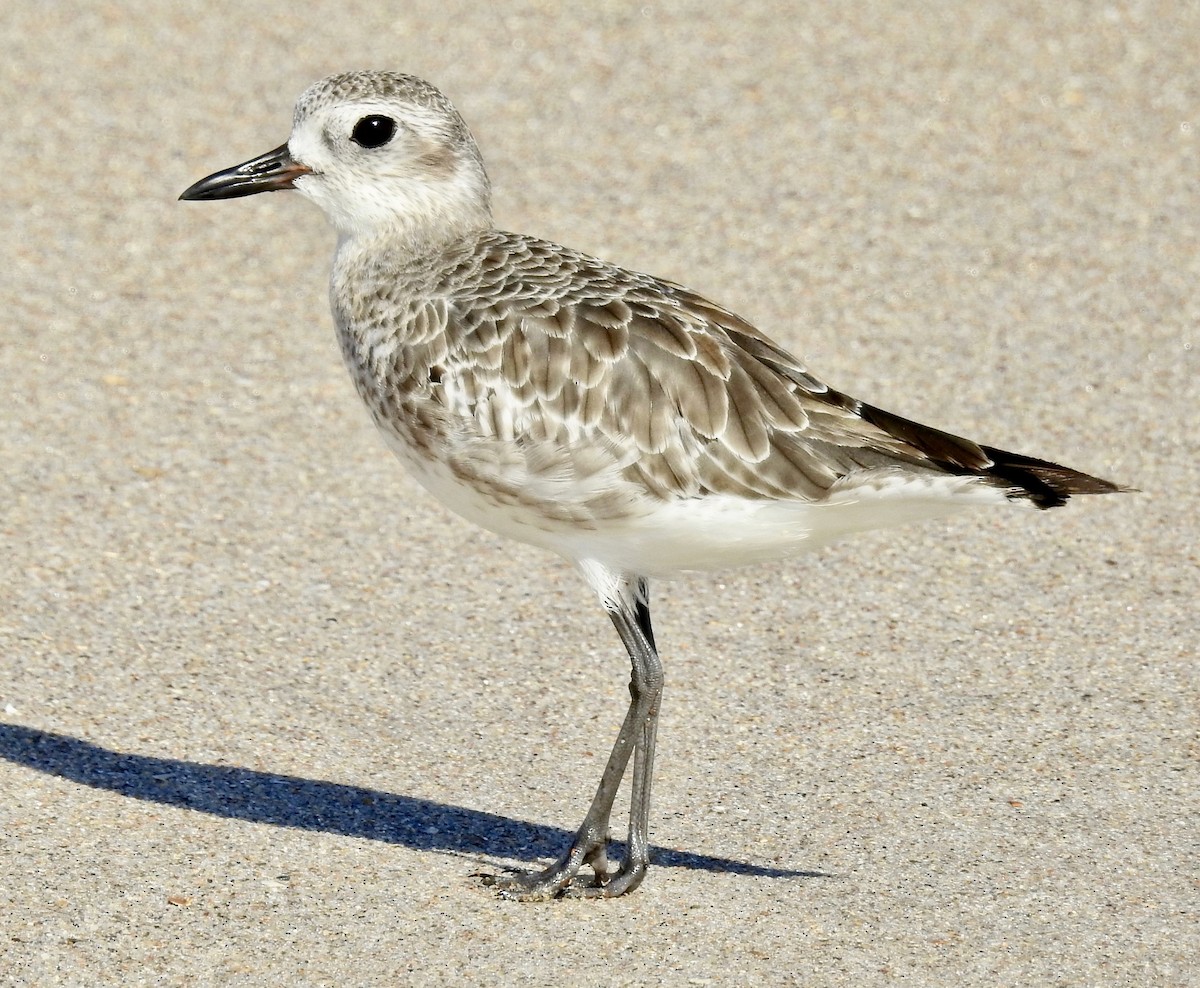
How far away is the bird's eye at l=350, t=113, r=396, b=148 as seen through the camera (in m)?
5.89

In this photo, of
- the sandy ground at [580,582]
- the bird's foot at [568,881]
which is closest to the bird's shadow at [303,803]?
the sandy ground at [580,582]

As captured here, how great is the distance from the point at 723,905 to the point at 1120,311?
492cm

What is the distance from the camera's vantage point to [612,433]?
5.38 m

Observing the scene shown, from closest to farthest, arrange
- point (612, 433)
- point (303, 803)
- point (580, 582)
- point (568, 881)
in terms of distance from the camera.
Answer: point (612, 433) → point (568, 881) → point (303, 803) → point (580, 582)

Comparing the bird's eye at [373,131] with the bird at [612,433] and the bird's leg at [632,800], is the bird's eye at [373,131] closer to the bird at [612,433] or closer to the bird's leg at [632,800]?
the bird at [612,433]

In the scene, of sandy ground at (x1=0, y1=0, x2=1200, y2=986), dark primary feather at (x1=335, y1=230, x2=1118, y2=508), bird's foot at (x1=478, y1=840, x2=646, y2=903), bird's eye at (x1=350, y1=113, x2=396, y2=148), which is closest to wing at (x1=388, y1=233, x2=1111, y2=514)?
dark primary feather at (x1=335, y1=230, x2=1118, y2=508)

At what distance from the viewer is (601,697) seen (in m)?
6.73

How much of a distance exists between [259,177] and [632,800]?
2.23 m

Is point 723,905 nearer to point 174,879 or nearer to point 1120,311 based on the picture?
point 174,879

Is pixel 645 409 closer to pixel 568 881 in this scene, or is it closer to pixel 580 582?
pixel 568 881

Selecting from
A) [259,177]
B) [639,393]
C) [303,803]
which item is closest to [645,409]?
[639,393]

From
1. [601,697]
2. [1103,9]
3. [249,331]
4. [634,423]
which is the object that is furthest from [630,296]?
[1103,9]

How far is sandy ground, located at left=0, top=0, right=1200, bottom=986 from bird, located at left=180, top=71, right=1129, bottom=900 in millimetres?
598

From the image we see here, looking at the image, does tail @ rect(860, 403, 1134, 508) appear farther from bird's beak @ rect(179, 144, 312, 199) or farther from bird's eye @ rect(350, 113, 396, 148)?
bird's beak @ rect(179, 144, 312, 199)
